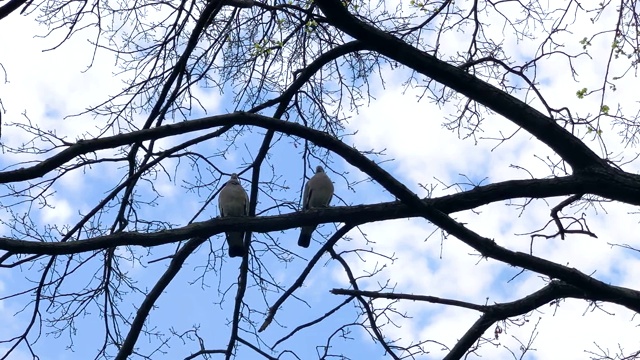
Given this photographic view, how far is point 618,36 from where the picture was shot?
18.0ft

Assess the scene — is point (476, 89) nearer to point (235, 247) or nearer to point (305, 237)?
point (235, 247)

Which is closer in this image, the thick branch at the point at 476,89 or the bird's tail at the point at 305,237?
the thick branch at the point at 476,89

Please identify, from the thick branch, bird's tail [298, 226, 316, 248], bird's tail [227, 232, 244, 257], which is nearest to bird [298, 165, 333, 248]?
bird's tail [298, 226, 316, 248]

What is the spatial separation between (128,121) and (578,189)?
3.35 m

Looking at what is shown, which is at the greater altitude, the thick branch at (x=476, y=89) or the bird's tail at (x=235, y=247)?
the bird's tail at (x=235, y=247)

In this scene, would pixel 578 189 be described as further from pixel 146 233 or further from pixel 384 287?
pixel 146 233

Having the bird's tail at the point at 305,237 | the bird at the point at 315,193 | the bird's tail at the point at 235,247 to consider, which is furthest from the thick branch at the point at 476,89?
the bird's tail at the point at 305,237

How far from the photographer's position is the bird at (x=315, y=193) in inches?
330

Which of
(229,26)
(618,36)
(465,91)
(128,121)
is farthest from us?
(229,26)

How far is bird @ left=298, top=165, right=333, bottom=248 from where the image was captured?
27.5 ft

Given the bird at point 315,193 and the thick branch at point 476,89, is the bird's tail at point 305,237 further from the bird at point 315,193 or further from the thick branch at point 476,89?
the thick branch at point 476,89

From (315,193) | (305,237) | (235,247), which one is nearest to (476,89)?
(235,247)

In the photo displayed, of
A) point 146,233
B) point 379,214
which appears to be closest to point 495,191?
point 379,214

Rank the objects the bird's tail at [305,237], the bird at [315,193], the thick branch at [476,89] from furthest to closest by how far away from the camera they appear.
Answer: the bird's tail at [305,237]
the bird at [315,193]
the thick branch at [476,89]
